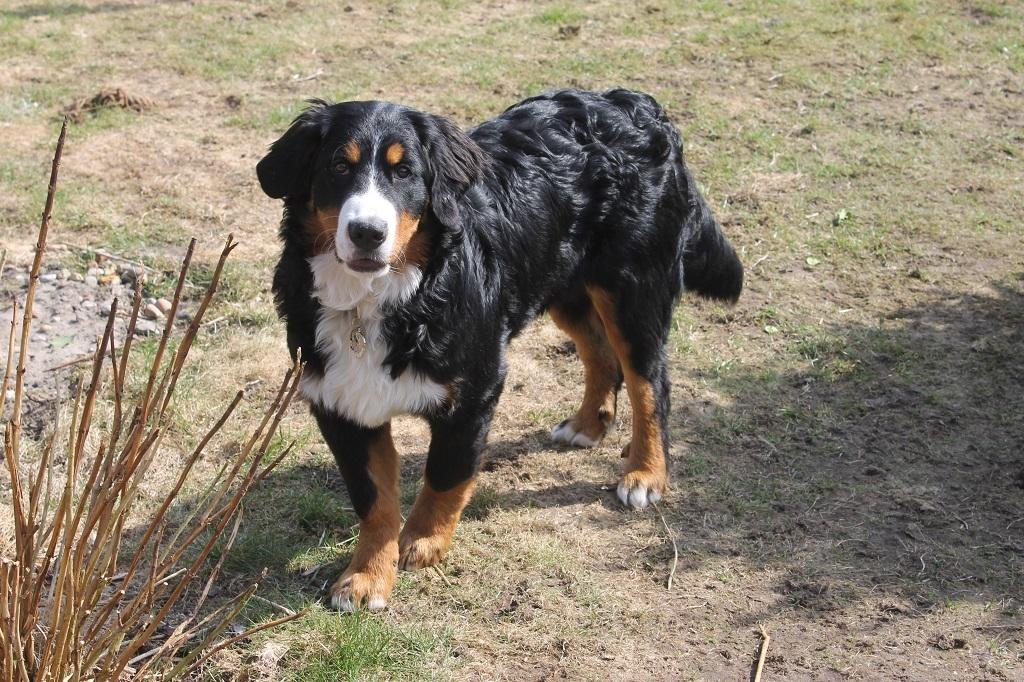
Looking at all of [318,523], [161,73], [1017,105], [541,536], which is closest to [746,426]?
[541,536]

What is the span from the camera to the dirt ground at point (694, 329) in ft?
13.1

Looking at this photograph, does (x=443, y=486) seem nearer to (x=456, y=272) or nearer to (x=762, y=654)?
(x=456, y=272)

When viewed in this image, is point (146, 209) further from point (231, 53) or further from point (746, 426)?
point (746, 426)

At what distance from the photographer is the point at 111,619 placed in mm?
3711

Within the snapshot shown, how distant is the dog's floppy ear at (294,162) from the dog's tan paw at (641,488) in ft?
6.36

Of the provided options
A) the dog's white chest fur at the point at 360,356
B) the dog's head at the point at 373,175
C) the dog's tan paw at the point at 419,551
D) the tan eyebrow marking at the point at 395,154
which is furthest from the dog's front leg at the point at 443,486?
the tan eyebrow marking at the point at 395,154

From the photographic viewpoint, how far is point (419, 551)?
4.22 meters

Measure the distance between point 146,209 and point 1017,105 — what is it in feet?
22.2

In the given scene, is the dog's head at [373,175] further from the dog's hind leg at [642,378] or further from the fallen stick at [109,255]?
the fallen stick at [109,255]

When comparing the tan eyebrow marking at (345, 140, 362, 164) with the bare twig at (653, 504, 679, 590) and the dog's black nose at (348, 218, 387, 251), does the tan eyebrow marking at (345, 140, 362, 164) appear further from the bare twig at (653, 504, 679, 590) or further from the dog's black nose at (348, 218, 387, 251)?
the bare twig at (653, 504, 679, 590)

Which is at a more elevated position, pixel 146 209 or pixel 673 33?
pixel 673 33

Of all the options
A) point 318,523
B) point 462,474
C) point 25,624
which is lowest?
point 318,523

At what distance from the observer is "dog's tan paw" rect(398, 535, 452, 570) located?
4223mm

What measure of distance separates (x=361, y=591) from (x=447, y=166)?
1.61 m
